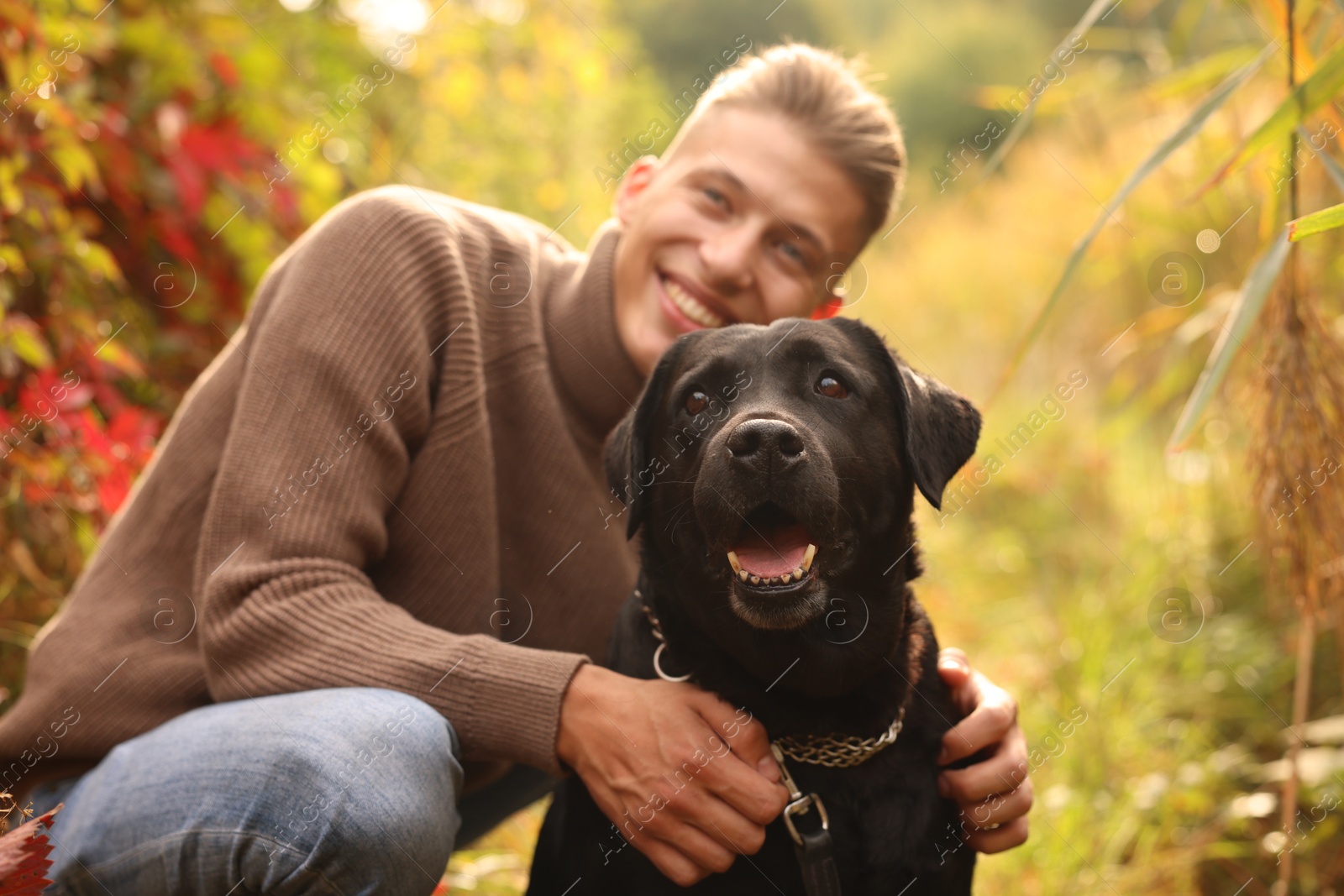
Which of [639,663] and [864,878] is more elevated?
[639,663]

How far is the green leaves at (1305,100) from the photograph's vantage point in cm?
166

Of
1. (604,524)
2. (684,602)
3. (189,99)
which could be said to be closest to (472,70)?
(189,99)

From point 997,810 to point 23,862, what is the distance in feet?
5.07

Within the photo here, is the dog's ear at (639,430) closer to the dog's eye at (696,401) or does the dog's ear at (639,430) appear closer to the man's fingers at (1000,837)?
the dog's eye at (696,401)

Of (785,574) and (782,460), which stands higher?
(782,460)

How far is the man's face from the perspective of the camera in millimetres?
2348

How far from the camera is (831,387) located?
75.7 inches

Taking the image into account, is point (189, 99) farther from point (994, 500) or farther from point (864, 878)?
point (994, 500)

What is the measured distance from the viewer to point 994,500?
17.1 feet

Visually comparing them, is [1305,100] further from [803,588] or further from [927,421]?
[803,588]

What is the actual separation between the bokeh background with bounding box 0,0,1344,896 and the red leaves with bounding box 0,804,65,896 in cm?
144

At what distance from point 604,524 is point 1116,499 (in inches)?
118

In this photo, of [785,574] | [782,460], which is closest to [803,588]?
[785,574]

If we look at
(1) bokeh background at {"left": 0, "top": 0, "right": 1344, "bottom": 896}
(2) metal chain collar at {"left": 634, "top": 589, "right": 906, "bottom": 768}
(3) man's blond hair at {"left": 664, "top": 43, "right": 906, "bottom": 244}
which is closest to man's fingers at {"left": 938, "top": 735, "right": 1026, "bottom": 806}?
(2) metal chain collar at {"left": 634, "top": 589, "right": 906, "bottom": 768}
